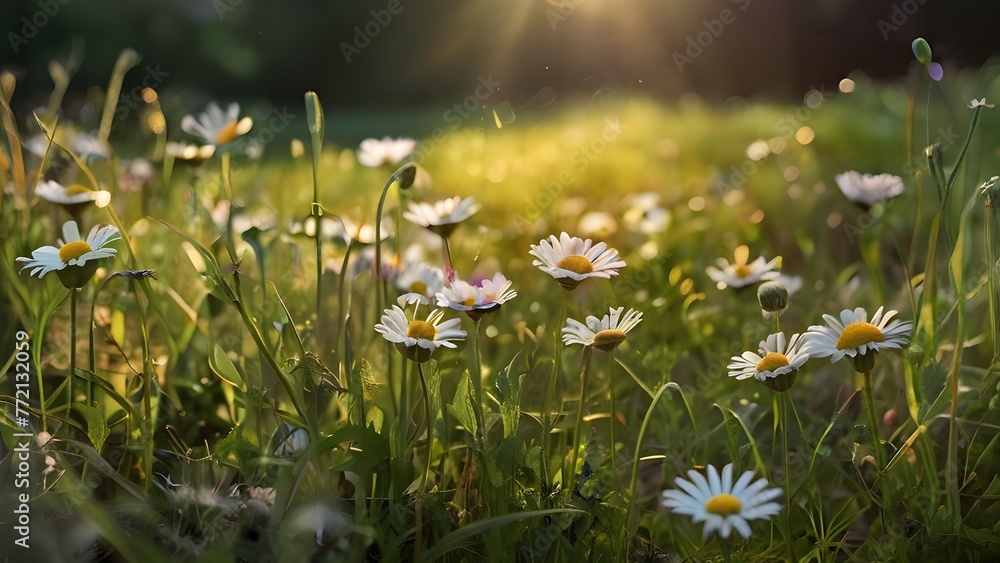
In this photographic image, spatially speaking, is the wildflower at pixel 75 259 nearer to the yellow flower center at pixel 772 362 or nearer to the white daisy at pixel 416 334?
the white daisy at pixel 416 334

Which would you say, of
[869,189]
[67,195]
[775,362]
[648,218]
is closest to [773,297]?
[775,362]

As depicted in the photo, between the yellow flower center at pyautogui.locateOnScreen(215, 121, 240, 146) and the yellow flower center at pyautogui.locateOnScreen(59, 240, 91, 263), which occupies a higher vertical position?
the yellow flower center at pyautogui.locateOnScreen(215, 121, 240, 146)

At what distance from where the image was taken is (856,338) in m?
0.80

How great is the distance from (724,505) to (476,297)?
304 mm

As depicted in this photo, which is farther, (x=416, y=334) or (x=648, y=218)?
(x=648, y=218)

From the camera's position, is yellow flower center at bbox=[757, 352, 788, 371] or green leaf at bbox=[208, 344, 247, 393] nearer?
yellow flower center at bbox=[757, 352, 788, 371]

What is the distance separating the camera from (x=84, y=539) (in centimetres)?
76

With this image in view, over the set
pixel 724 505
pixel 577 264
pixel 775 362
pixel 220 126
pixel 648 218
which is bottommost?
pixel 724 505

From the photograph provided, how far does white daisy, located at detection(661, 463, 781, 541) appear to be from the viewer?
68cm

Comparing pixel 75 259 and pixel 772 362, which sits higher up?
pixel 75 259

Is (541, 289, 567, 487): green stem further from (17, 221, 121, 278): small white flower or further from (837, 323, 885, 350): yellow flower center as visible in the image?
(17, 221, 121, 278): small white flower

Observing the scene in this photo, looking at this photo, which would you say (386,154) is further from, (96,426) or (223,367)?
(96,426)

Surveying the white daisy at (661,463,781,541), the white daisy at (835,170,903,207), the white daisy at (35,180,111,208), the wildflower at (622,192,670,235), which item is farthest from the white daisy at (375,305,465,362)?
the wildflower at (622,192,670,235)

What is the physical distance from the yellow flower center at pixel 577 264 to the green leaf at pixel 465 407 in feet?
0.46
